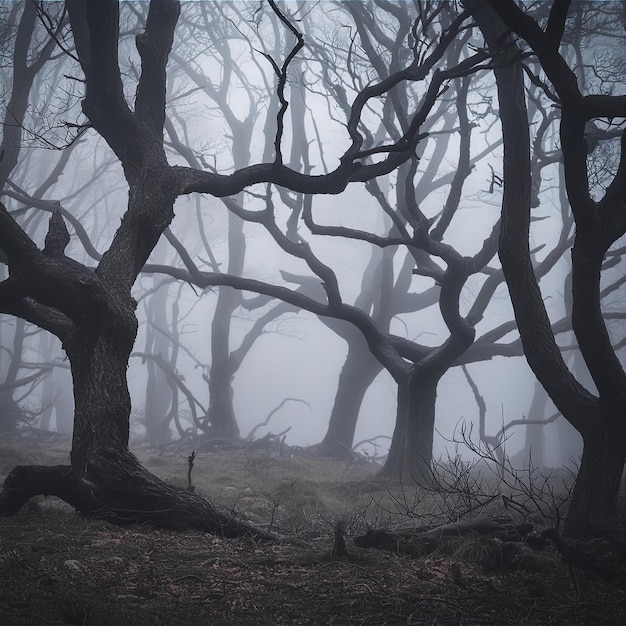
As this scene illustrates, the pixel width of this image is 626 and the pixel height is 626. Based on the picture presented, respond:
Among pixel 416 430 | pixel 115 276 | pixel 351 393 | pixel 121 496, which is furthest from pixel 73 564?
pixel 351 393

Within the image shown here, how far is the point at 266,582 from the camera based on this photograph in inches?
137

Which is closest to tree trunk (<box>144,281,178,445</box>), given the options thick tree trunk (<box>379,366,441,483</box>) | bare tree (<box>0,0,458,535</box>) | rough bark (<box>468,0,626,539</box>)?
thick tree trunk (<box>379,366,441,483</box>)

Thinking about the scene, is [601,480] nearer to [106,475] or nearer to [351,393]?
[106,475]

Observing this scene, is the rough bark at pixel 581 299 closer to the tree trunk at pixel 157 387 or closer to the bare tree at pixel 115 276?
the bare tree at pixel 115 276

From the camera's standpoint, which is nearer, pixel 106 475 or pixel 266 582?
pixel 266 582

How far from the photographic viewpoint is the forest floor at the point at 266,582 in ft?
9.60

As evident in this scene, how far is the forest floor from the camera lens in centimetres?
293

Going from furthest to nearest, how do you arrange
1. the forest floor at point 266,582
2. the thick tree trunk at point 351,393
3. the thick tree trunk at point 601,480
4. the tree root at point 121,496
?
the thick tree trunk at point 351,393
the thick tree trunk at point 601,480
the tree root at point 121,496
the forest floor at point 266,582

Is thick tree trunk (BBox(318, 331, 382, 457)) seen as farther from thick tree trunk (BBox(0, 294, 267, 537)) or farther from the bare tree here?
thick tree trunk (BBox(0, 294, 267, 537))

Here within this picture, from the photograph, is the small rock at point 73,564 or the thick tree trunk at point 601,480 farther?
the thick tree trunk at point 601,480

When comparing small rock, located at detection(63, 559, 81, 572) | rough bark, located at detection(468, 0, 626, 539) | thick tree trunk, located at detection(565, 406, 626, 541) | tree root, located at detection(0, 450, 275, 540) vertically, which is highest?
rough bark, located at detection(468, 0, 626, 539)

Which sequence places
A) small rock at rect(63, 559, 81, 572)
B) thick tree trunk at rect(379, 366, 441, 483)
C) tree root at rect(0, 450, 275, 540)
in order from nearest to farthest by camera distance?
small rock at rect(63, 559, 81, 572) < tree root at rect(0, 450, 275, 540) < thick tree trunk at rect(379, 366, 441, 483)

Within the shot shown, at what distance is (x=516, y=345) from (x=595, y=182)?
6.15m

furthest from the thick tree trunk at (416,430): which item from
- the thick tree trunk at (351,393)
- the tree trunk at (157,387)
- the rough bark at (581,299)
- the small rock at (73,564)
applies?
the tree trunk at (157,387)
